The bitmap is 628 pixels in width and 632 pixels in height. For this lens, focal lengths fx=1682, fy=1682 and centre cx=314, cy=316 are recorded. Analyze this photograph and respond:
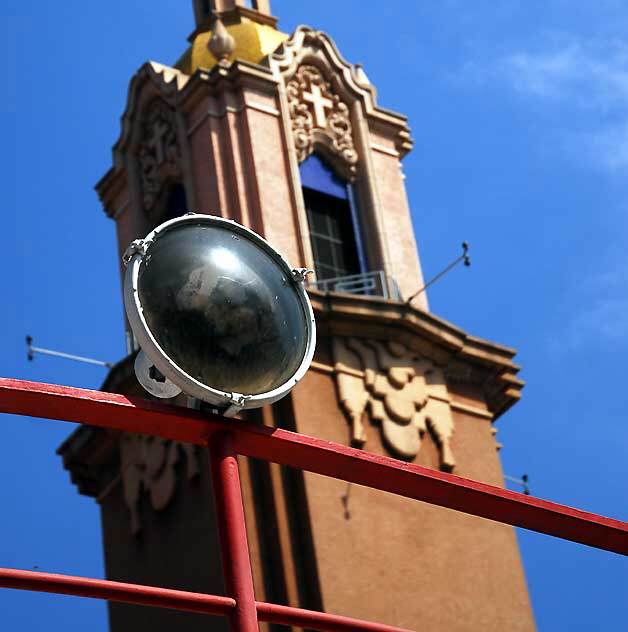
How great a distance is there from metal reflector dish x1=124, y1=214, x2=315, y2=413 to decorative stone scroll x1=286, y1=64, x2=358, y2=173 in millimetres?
18304

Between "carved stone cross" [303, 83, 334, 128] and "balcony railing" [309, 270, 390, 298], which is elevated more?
"carved stone cross" [303, 83, 334, 128]

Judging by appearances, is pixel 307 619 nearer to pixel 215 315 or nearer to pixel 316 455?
pixel 316 455

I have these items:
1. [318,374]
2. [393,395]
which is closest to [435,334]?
[393,395]

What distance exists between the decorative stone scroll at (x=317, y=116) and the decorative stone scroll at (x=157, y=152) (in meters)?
1.70

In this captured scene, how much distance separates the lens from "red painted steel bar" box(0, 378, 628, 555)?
14.8 feet

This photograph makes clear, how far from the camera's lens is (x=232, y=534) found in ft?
14.9

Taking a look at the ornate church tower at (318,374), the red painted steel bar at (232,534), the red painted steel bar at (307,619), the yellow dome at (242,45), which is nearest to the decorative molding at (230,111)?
the ornate church tower at (318,374)

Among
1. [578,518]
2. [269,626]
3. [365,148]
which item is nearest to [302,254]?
[365,148]

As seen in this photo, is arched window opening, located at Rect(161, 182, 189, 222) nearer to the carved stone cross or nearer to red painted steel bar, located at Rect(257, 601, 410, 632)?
the carved stone cross

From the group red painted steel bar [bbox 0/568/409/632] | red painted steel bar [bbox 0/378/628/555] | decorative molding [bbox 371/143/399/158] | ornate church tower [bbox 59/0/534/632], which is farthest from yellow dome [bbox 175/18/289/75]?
red painted steel bar [bbox 0/568/409/632]

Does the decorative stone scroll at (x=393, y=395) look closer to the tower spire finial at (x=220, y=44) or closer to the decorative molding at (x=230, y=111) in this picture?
the decorative molding at (x=230, y=111)

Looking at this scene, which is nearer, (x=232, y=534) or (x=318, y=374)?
(x=232, y=534)

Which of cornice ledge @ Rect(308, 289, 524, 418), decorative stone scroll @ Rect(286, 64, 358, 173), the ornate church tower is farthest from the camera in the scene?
decorative stone scroll @ Rect(286, 64, 358, 173)

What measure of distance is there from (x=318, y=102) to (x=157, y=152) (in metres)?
2.40
